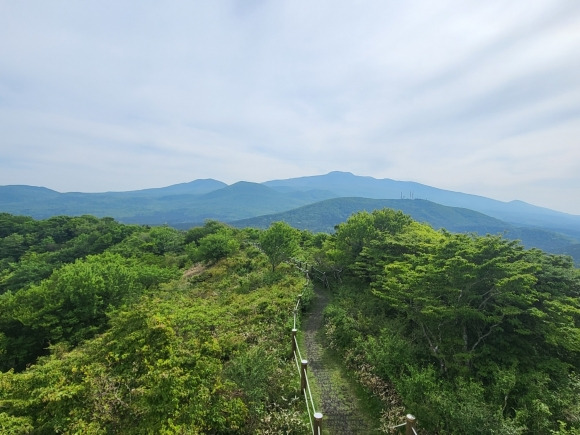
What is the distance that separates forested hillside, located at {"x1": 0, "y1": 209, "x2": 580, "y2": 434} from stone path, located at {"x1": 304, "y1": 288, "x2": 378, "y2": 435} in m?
0.64

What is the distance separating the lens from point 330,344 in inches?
505

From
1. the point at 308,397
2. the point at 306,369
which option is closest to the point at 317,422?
the point at 308,397

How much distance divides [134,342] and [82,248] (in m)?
47.5

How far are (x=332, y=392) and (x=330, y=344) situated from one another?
3040 millimetres

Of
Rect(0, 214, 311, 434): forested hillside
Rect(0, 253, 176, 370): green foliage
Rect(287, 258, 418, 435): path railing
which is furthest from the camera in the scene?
Rect(0, 253, 176, 370): green foliage

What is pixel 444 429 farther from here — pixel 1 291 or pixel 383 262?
pixel 1 291

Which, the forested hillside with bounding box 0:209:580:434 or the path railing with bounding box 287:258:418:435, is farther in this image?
the forested hillside with bounding box 0:209:580:434

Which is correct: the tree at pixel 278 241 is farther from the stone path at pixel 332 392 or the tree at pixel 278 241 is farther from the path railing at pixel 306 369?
the stone path at pixel 332 392

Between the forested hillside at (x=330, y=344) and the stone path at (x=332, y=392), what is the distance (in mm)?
635

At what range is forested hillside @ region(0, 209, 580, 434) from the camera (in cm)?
686

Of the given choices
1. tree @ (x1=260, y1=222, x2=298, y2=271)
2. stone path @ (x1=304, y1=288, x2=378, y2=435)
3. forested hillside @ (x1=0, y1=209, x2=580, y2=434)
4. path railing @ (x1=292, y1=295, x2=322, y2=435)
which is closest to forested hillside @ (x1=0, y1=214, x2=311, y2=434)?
forested hillside @ (x1=0, y1=209, x2=580, y2=434)

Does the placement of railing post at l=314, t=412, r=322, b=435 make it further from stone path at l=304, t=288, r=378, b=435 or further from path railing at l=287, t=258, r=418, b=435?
stone path at l=304, t=288, r=378, b=435

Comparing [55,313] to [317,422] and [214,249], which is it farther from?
[214,249]

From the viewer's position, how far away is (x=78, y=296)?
15984 millimetres
